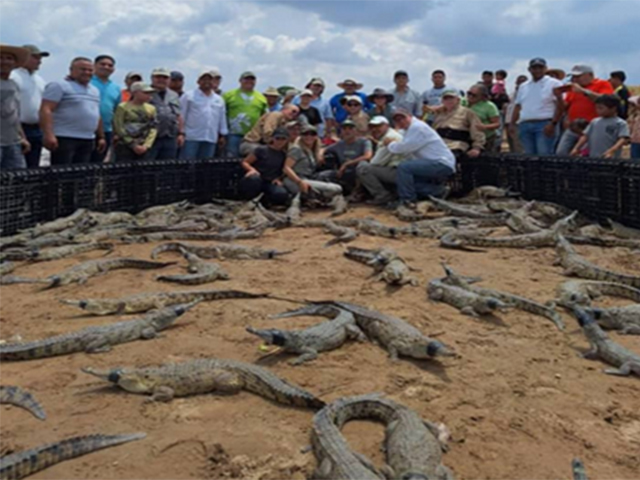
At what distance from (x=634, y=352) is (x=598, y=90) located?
6.50 meters

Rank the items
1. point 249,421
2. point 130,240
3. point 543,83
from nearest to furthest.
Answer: point 249,421 < point 130,240 < point 543,83

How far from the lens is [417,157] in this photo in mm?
9797

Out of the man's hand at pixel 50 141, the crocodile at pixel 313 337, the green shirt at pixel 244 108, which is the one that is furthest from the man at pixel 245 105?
the crocodile at pixel 313 337

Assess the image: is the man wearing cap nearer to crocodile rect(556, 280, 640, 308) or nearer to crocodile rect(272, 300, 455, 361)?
crocodile rect(272, 300, 455, 361)

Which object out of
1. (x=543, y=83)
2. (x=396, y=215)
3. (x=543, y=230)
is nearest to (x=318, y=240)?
(x=396, y=215)

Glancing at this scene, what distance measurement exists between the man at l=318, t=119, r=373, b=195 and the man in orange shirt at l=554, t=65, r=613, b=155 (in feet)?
9.85

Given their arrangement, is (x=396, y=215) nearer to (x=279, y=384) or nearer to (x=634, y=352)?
(x=634, y=352)

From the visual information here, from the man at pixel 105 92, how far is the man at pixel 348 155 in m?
3.33

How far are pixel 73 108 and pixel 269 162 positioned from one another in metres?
3.11

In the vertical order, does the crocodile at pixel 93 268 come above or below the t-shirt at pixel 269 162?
below

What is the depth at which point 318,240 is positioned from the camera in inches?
307

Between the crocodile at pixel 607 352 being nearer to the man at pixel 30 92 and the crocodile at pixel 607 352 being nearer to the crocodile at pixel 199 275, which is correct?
the crocodile at pixel 199 275

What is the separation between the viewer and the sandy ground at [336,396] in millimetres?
2863

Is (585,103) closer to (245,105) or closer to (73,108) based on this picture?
(245,105)
